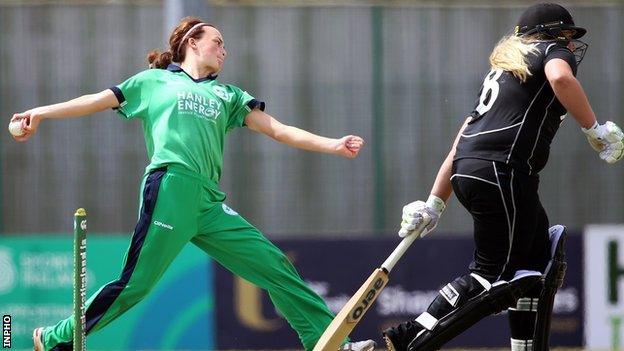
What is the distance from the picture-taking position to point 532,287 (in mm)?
6070

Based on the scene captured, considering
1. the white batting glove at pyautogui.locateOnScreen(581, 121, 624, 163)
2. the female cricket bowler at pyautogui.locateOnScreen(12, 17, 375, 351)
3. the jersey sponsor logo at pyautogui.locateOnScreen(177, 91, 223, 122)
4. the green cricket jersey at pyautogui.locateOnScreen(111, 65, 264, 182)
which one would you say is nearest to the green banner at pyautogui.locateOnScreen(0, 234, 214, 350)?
the female cricket bowler at pyautogui.locateOnScreen(12, 17, 375, 351)

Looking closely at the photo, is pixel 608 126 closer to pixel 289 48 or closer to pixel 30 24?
pixel 289 48

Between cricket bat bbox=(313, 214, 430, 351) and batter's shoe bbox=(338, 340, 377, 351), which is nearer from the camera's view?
cricket bat bbox=(313, 214, 430, 351)

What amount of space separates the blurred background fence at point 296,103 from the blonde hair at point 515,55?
5.55 meters

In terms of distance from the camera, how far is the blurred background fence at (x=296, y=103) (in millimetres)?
11797

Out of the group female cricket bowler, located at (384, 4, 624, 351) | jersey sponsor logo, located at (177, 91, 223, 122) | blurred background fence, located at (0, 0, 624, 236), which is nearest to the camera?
female cricket bowler, located at (384, 4, 624, 351)

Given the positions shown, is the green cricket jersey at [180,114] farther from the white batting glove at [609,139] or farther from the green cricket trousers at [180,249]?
the white batting glove at [609,139]

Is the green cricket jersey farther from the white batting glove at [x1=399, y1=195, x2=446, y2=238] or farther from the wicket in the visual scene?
the white batting glove at [x1=399, y1=195, x2=446, y2=238]

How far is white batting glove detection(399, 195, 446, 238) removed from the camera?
20.5ft

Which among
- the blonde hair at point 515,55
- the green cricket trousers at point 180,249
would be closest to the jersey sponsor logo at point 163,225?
the green cricket trousers at point 180,249

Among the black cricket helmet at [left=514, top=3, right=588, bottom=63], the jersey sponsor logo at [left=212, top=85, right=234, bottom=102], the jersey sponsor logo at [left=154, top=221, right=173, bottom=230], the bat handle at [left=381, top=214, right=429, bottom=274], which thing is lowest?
the bat handle at [left=381, top=214, right=429, bottom=274]

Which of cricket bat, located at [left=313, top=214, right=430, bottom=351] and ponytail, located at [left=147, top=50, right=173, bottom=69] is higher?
ponytail, located at [left=147, top=50, right=173, bottom=69]

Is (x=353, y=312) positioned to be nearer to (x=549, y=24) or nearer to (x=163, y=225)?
(x=163, y=225)

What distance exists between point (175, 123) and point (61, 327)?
1150 millimetres
